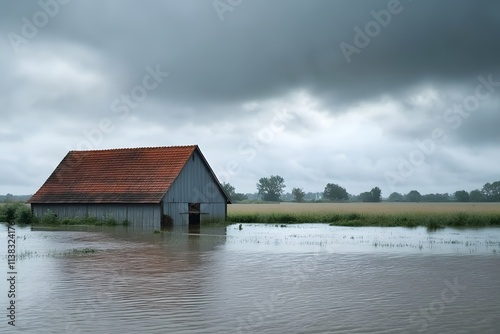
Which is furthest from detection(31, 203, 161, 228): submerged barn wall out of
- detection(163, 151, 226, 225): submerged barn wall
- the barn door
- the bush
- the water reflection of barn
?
the barn door

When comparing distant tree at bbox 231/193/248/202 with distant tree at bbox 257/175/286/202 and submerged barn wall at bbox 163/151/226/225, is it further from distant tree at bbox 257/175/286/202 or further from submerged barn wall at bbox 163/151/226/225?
submerged barn wall at bbox 163/151/226/225

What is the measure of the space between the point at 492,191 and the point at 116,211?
142 m

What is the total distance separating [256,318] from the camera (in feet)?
43.9

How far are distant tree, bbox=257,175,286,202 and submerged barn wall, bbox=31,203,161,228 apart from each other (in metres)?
126

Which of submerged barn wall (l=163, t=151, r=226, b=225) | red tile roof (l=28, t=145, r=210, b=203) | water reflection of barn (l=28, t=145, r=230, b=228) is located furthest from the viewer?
red tile roof (l=28, t=145, r=210, b=203)

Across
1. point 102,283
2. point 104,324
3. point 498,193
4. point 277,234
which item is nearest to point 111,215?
point 277,234

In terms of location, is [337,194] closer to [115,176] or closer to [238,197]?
[238,197]

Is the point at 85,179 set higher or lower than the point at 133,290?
higher

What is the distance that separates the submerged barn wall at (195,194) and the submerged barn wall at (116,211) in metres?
1.05

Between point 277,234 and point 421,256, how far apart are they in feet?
43.1

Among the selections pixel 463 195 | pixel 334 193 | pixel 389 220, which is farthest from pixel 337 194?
pixel 389 220

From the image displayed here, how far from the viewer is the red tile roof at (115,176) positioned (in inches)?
1713

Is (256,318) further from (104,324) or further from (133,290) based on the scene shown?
(133,290)

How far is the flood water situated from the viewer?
12883mm
